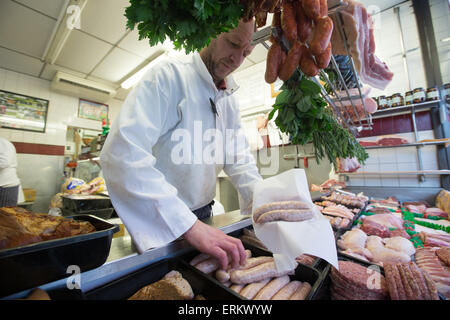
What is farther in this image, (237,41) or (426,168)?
(426,168)

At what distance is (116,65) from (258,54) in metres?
3.12

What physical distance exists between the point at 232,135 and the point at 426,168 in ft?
10.9

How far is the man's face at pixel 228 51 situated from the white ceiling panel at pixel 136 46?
2.78 m

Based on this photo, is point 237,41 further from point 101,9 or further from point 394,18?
point 394,18

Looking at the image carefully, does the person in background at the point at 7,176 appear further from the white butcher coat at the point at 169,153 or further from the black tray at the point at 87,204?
the white butcher coat at the point at 169,153

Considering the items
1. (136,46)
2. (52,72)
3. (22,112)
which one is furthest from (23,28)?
(22,112)

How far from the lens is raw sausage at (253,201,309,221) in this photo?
784mm

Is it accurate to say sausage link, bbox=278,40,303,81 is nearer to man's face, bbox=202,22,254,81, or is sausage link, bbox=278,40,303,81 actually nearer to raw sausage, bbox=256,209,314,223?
man's face, bbox=202,22,254,81

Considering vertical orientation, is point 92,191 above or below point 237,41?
below

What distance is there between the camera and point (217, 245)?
758 millimetres

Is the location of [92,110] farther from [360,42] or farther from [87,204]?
[360,42]

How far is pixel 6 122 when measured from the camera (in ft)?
14.3

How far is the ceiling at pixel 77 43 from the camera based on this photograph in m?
2.74
